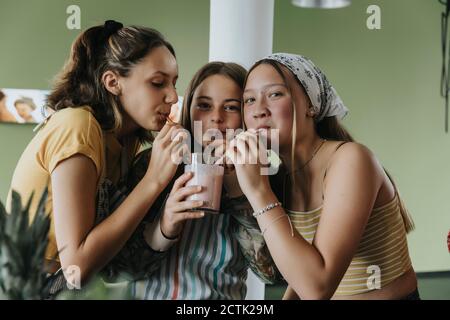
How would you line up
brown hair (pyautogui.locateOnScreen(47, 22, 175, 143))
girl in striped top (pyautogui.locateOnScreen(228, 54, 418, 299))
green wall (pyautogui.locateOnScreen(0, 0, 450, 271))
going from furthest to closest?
green wall (pyautogui.locateOnScreen(0, 0, 450, 271)), brown hair (pyautogui.locateOnScreen(47, 22, 175, 143)), girl in striped top (pyautogui.locateOnScreen(228, 54, 418, 299))

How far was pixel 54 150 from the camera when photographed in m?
1.05

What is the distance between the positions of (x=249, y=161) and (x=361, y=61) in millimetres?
509

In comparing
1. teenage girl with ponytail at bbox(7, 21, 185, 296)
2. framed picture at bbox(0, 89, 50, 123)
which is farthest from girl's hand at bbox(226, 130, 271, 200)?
framed picture at bbox(0, 89, 50, 123)

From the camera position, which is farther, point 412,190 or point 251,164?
point 412,190

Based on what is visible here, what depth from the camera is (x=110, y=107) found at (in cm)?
115

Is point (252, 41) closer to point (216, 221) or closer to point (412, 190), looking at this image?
point (216, 221)

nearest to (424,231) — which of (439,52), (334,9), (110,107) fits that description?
(439,52)

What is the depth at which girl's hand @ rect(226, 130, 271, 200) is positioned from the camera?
1038mm

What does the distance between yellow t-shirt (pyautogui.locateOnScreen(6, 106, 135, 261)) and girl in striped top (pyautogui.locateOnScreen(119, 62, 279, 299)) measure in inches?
5.0

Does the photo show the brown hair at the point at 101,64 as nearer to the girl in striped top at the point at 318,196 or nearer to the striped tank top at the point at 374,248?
the girl in striped top at the point at 318,196

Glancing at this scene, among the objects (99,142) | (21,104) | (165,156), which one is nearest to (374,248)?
(165,156)

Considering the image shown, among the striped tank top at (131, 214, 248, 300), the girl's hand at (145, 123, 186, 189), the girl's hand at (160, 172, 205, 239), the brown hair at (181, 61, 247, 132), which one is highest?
the brown hair at (181, 61, 247, 132)

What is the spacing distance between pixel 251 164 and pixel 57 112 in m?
0.36

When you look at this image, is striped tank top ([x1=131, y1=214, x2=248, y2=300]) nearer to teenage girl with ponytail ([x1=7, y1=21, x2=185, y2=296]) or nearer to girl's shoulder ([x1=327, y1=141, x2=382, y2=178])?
teenage girl with ponytail ([x1=7, y1=21, x2=185, y2=296])
